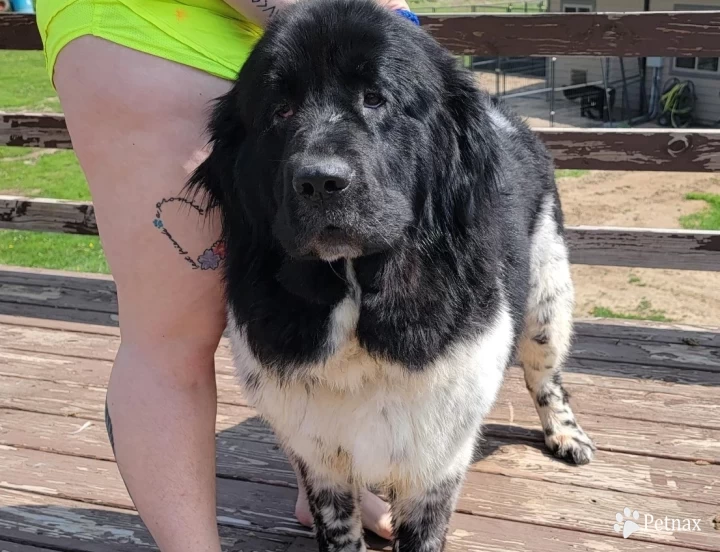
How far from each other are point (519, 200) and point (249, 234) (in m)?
0.93

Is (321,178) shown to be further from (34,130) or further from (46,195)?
(46,195)

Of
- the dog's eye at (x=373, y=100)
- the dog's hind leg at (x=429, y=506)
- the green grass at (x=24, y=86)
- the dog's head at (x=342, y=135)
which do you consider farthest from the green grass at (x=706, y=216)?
the green grass at (x=24, y=86)

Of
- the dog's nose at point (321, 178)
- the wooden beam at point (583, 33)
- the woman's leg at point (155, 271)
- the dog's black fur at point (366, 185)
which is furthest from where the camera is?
the wooden beam at point (583, 33)

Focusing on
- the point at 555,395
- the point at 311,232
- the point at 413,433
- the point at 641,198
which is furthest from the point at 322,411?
the point at 641,198

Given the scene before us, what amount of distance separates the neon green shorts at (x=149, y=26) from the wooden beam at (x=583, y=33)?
2.00 metres

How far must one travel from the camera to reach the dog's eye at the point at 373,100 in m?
1.75

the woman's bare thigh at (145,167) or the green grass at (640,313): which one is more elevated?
the woman's bare thigh at (145,167)

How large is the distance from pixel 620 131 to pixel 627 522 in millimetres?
2148

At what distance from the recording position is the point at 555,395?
2861mm

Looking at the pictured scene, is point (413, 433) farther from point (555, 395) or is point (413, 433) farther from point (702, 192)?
point (702, 192)

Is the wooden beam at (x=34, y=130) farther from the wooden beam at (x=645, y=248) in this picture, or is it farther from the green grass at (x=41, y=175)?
the green grass at (x=41, y=175)

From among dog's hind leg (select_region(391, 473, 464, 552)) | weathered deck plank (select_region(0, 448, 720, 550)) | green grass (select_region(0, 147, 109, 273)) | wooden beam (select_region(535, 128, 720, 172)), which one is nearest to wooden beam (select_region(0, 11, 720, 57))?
wooden beam (select_region(535, 128, 720, 172))

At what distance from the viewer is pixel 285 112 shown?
Result: 177 cm

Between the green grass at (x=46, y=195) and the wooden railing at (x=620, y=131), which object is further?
the green grass at (x=46, y=195)
